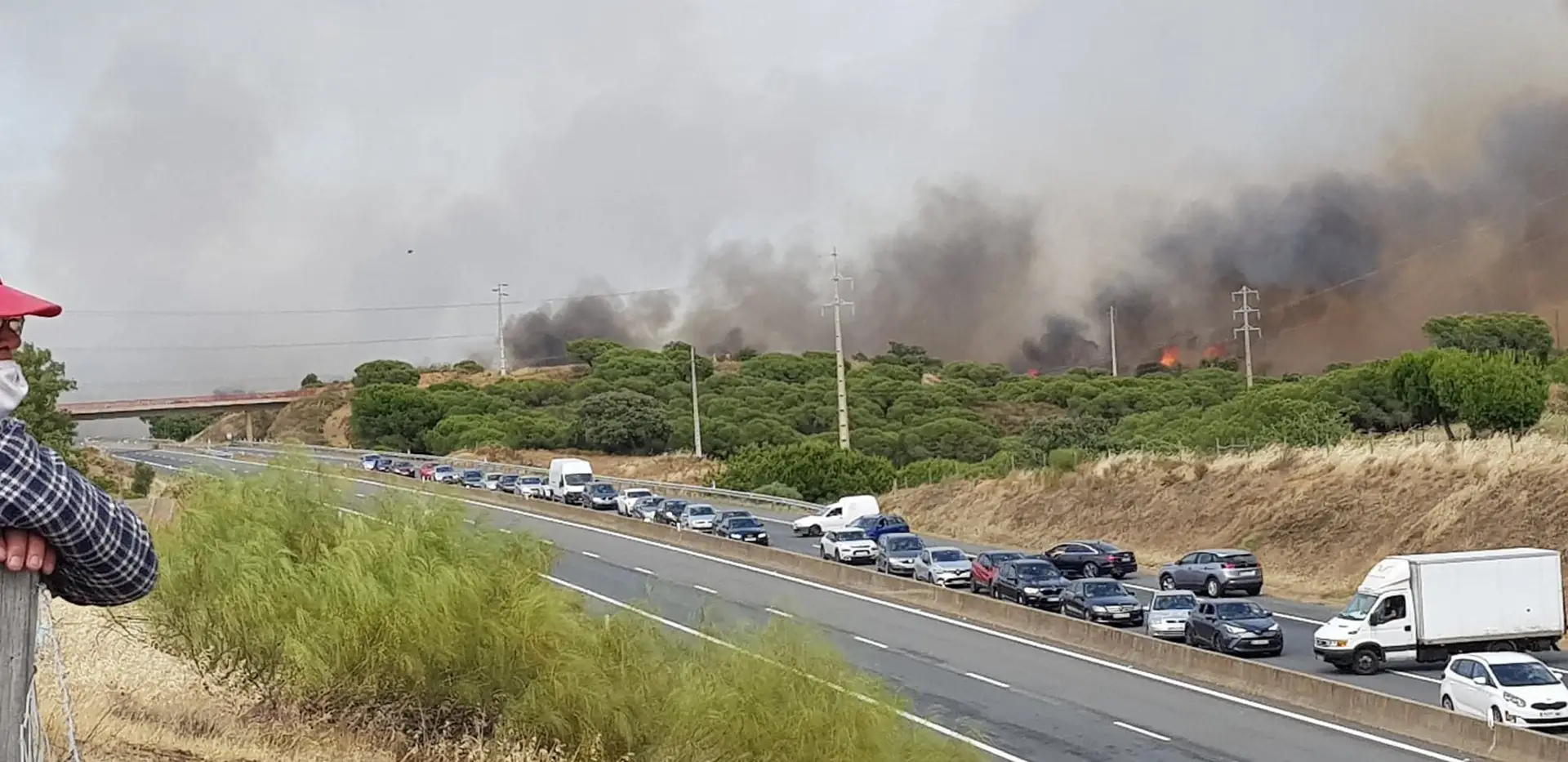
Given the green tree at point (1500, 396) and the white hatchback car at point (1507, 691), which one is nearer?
the white hatchback car at point (1507, 691)

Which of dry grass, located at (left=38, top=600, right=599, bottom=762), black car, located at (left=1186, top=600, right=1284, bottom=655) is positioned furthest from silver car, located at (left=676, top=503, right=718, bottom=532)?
dry grass, located at (left=38, top=600, right=599, bottom=762)

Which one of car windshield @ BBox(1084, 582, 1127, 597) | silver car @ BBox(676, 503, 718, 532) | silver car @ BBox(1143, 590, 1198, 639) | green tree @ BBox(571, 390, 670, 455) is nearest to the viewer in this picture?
silver car @ BBox(1143, 590, 1198, 639)

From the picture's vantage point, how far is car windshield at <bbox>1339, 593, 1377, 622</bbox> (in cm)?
3067

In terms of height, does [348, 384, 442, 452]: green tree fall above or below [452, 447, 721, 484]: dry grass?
above

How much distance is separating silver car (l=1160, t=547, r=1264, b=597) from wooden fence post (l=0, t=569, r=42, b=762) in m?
41.1

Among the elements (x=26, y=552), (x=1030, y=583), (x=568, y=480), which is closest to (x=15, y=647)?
(x=26, y=552)

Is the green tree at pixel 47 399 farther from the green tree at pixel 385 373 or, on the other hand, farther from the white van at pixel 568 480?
the green tree at pixel 385 373

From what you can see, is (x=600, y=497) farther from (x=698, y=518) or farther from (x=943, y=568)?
(x=943, y=568)

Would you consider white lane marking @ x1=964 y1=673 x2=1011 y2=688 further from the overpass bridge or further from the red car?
the overpass bridge

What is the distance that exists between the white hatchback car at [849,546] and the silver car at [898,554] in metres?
1.02

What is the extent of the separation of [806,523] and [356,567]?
43.4m

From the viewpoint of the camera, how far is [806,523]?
6209cm

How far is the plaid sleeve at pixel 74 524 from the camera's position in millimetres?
3670

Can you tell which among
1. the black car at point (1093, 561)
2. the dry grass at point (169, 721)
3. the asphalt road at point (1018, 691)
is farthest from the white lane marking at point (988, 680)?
the black car at point (1093, 561)
